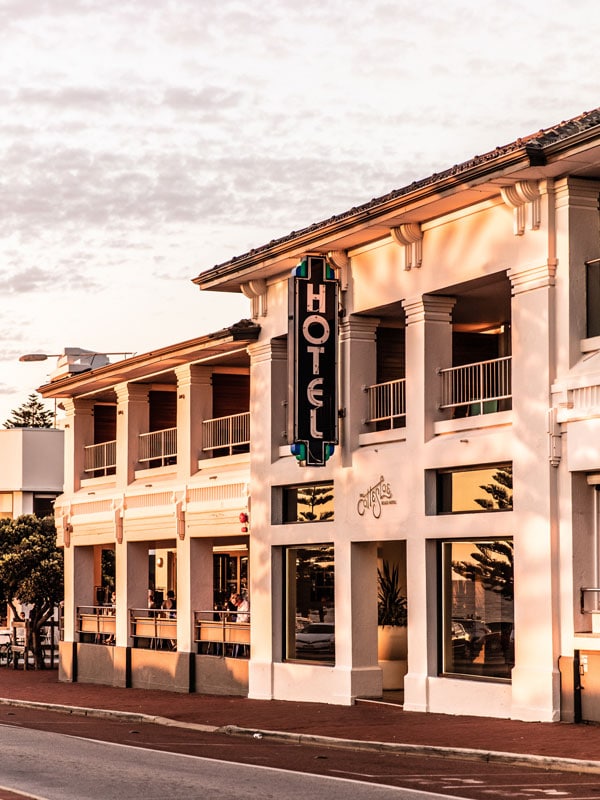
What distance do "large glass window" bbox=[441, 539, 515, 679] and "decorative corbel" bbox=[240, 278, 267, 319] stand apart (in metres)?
7.60

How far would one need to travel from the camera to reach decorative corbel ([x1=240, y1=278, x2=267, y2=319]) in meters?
29.3

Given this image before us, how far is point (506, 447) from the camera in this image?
22.4 meters

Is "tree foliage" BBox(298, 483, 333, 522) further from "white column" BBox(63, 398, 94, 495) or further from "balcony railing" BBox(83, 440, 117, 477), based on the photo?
"white column" BBox(63, 398, 94, 495)

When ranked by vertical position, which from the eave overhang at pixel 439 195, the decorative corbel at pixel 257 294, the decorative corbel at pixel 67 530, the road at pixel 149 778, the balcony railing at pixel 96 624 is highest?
the eave overhang at pixel 439 195

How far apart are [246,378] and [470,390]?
439 inches

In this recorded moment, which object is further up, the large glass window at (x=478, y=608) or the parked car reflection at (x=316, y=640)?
the large glass window at (x=478, y=608)

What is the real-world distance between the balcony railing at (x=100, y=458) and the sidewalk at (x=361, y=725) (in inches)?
281

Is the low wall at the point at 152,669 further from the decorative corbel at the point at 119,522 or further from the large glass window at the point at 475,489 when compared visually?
the large glass window at the point at 475,489

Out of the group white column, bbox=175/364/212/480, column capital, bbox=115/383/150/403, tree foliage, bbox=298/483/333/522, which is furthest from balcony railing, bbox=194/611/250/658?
column capital, bbox=115/383/150/403

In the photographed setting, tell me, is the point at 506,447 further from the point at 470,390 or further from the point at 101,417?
the point at 101,417

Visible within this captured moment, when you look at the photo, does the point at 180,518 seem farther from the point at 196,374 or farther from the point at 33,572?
the point at 33,572

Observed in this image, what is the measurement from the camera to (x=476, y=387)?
24328mm

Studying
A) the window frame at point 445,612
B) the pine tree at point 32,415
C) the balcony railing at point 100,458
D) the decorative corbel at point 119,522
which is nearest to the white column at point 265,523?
the window frame at point 445,612

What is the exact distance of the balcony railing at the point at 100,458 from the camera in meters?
38.2
